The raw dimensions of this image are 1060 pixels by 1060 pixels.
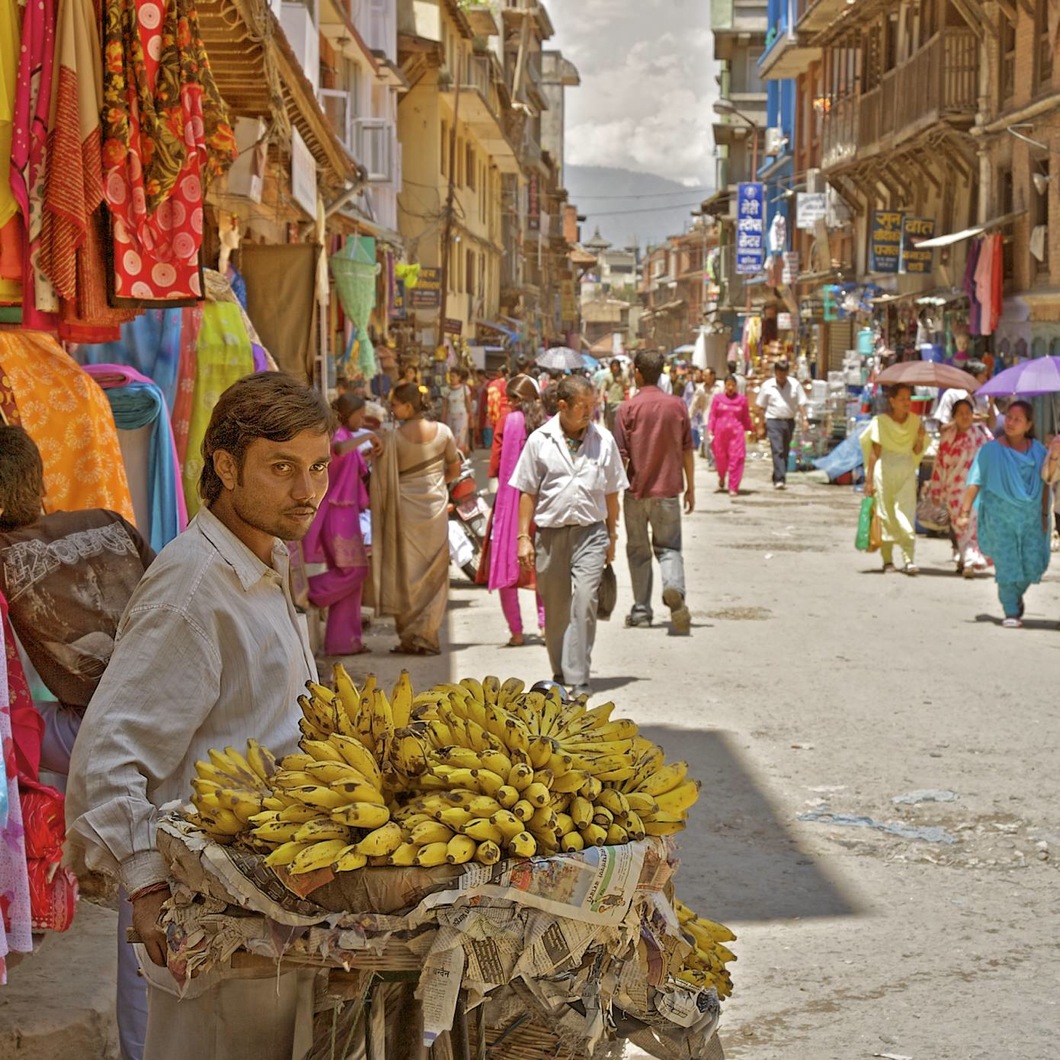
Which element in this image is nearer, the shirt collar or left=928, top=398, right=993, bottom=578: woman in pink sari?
the shirt collar

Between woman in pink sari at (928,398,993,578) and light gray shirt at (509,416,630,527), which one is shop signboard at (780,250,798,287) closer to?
woman in pink sari at (928,398,993,578)

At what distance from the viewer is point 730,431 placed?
914 inches

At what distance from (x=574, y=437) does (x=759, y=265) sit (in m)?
41.3

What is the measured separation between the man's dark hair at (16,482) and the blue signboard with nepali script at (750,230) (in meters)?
46.1

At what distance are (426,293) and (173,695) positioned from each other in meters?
30.9

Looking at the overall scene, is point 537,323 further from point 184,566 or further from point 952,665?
point 184,566

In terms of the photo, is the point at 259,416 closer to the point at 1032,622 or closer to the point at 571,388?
the point at 571,388

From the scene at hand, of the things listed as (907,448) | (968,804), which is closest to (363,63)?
(907,448)

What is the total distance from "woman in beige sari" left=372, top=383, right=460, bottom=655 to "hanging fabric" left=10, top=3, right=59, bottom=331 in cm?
569

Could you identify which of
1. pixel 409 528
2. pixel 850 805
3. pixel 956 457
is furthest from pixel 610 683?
pixel 956 457

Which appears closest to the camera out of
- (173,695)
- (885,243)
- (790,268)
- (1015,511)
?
(173,695)

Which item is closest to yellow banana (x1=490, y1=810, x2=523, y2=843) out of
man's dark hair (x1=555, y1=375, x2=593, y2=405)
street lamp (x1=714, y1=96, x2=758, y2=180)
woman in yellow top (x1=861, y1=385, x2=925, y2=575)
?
man's dark hair (x1=555, y1=375, x2=593, y2=405)

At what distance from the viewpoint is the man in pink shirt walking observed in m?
11.5

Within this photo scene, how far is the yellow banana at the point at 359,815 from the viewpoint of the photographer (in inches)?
97.4
